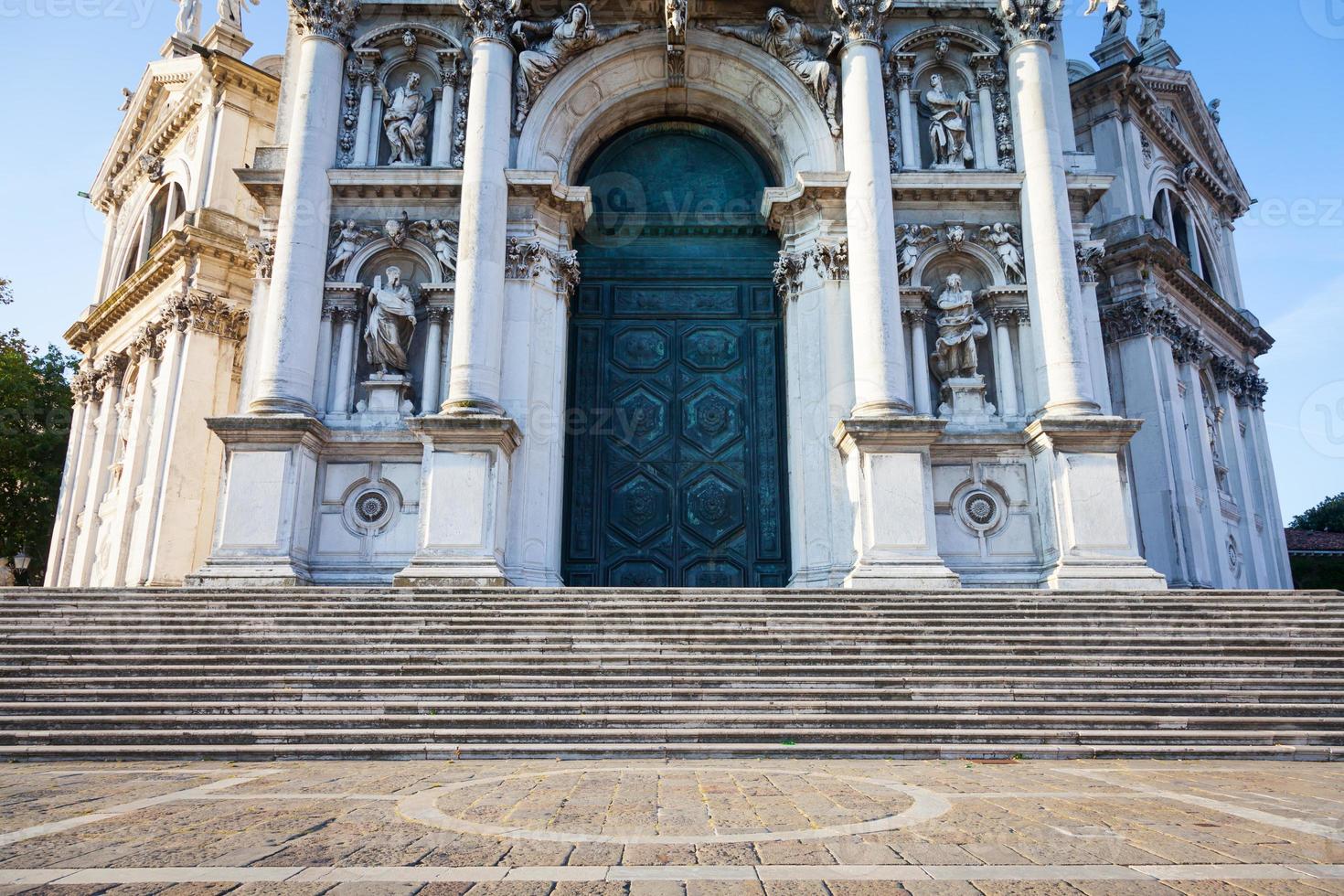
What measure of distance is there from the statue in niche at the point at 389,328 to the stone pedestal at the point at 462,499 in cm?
193

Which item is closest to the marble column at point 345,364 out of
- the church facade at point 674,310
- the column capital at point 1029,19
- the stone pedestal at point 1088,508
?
the church facade at point 674,310

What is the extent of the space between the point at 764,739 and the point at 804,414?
26.5 feet

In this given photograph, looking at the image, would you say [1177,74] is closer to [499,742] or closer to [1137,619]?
[1137,619]

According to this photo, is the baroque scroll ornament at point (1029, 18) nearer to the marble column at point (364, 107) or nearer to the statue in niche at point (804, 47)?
the statue in niche at point (804, 47)

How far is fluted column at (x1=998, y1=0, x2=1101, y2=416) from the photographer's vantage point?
48.2 feet

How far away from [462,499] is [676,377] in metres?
4.86

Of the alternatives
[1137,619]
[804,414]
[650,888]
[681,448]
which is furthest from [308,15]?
[650,888]

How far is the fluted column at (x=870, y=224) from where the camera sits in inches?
575

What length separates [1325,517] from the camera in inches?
1924

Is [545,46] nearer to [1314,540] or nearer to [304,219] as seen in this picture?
[304,219]

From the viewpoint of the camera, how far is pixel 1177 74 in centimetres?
2566

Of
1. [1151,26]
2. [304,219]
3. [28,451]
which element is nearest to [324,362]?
[304,219]

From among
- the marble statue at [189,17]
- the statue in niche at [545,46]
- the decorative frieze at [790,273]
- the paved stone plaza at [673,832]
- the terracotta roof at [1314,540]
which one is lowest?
the paved stone plaza at [673,832]

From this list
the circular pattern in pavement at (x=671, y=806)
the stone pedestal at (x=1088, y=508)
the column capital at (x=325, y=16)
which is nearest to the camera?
the circular pattern in pavement at (x=671, y=806)
